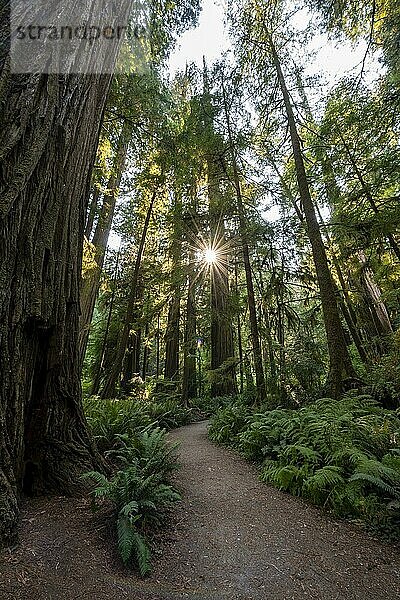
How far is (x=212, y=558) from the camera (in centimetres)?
239

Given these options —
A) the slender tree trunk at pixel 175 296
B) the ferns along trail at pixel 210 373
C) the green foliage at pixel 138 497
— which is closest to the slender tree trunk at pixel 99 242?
the ferns along trail at pixel 210 373

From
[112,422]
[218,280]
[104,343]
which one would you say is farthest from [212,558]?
[104,343]

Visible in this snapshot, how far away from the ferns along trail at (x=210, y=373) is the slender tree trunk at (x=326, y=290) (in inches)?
1.7

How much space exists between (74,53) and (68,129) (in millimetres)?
758

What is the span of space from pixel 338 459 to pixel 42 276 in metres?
3.55

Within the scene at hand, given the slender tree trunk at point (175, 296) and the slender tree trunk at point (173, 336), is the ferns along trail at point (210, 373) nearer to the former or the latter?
the slender tree trunk at point (175, 296)

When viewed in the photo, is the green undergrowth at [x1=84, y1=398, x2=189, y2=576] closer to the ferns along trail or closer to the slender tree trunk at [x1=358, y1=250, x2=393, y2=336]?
the ferns along trail

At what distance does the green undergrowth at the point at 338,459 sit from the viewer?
2963 millimetres

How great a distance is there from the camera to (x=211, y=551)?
8.13 feet

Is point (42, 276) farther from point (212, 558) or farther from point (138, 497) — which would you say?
point (212, 558)

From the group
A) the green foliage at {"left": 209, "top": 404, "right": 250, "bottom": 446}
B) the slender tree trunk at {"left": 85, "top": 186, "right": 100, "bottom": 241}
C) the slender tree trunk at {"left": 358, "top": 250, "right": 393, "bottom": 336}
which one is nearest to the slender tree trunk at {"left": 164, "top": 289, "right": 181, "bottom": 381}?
the slender tree trunk at {"left": 85, "top": 186, "right": 100, "bottom": 241}

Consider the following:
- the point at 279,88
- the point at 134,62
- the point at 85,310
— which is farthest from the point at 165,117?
the point at 85,310

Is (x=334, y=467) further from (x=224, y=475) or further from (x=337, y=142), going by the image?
(x=337, y=142)


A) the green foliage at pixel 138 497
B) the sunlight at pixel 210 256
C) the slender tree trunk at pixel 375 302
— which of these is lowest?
the green foliage at pixel 138 497
